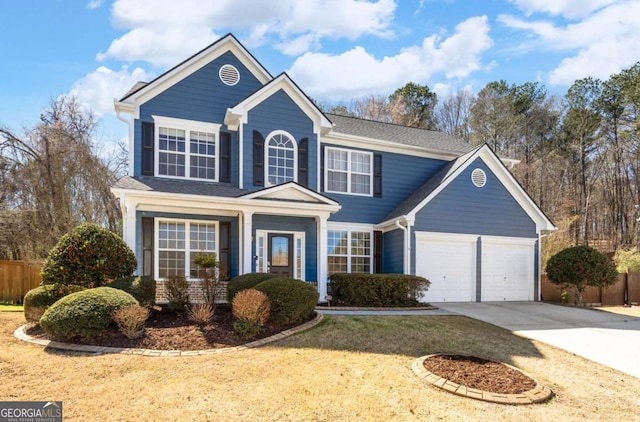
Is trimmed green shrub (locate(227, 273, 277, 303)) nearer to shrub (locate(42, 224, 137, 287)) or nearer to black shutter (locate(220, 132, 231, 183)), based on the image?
shrub (locate(42, 224, 137, 287))

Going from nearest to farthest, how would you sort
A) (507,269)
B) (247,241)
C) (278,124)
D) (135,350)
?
(135,350) < (247,241) < (278,124) < (507,269)

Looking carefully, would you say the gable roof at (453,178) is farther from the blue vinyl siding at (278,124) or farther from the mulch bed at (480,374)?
the mulch bed at (480,374)

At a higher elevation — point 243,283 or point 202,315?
point 243,283

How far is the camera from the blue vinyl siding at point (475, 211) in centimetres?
1450

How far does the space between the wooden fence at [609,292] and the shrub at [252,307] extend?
41.3 ft

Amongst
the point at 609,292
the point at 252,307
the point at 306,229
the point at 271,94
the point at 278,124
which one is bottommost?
the point at 609,292

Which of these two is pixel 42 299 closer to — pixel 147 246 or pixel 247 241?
pixel 147 246

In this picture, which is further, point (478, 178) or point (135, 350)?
point (478, 178)

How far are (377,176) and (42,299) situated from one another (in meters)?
11.0

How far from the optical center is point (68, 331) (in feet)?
24.7

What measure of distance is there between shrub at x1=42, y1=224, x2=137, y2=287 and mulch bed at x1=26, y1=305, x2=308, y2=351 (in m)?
1.22

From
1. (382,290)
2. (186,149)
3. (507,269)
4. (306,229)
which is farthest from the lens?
(507,269)

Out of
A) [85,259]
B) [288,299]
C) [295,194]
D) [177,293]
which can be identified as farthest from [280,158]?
[85,259]

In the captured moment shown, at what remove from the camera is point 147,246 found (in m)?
12.4
